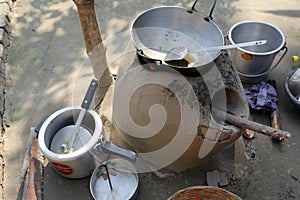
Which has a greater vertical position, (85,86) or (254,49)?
(254,49)

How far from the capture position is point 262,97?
270 centimetres

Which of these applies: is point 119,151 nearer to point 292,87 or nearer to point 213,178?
point 213,178

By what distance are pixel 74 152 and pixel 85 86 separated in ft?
3.12

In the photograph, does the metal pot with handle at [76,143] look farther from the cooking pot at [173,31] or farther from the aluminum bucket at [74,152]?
the cooking pot at [173,31]

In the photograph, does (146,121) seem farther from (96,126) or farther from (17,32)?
→ (17,32)

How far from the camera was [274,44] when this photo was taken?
285 centimetres

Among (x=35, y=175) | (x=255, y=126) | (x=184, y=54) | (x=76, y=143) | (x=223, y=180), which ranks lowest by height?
(x=223, y=180)

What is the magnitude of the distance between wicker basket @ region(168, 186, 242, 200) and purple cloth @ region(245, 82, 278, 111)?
931 mm

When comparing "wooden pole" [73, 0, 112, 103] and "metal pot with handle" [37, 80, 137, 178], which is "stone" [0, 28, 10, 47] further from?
"metal pot with handle" [37, 80, 137, 178]

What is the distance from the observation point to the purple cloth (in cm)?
266

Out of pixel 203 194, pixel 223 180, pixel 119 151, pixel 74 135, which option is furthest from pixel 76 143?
pixel 223 180

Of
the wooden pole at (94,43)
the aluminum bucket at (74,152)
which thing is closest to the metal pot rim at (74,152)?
the aluminum bucket at (74,152)

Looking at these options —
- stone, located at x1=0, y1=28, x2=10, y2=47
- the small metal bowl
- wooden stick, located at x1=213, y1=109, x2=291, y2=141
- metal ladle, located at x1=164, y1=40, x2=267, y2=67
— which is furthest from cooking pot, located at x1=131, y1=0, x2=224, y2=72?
stone, located at x1=0, y1=28, x2=10, y2=47

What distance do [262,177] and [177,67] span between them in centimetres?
103
